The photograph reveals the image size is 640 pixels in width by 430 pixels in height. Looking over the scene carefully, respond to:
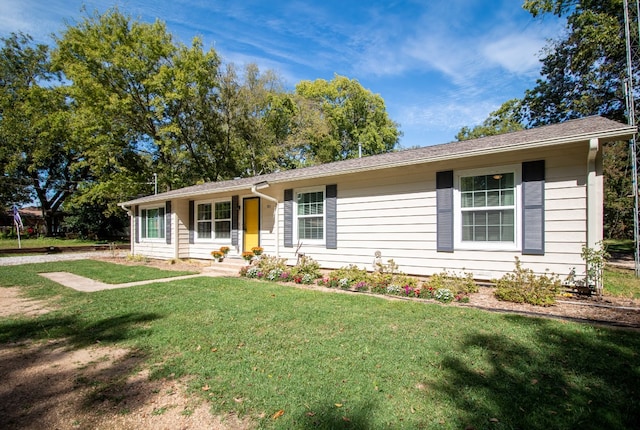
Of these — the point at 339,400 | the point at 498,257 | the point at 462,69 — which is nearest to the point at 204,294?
the point at 339,400

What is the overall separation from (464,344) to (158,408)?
9.70ft

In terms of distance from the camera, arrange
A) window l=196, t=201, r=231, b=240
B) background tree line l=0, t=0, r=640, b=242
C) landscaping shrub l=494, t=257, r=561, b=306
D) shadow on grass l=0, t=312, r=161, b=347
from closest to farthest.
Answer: shadow on grass l=0, t=312, r=161, b=347, landscaping shrub l=494, t=257, r=561, b=306, window l=196, t=201, r=231, b=240, background tree line l=0, t=0, r=640, b=242

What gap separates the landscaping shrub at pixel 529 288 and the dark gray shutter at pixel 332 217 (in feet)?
12.9

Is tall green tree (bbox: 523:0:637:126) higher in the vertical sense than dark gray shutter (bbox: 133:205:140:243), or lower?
higher

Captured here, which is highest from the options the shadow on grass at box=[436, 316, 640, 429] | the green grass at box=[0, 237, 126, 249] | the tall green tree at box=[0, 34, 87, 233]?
the tall green tree at box=[0, 34, 87, 233]

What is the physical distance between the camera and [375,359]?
304 centimetres

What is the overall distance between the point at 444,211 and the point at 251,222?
633 cm

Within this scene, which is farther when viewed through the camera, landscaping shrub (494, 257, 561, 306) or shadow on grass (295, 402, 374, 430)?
landscaping shrub (494, 257, 561, 306)

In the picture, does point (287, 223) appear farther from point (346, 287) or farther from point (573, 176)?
point (573, 176)

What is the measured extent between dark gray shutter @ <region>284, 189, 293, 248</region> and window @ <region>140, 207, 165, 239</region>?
22.8 ft

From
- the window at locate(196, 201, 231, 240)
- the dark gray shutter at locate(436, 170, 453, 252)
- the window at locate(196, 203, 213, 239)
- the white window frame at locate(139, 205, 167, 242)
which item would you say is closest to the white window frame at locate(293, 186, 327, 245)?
the dark gray shutter at locate(436, 170, 453, 252)

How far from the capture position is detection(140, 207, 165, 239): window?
1333 cm

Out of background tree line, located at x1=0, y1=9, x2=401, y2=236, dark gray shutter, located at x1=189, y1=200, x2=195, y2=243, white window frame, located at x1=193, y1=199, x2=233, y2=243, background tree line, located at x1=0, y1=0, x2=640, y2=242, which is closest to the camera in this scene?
white window frame, located at x1=193, y1=199, x2=233, y2=243

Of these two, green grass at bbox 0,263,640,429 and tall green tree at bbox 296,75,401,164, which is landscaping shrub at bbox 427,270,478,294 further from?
tall green tree at bbox 296,75,401,164
